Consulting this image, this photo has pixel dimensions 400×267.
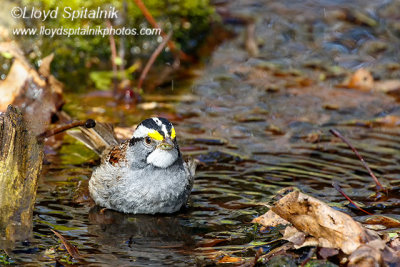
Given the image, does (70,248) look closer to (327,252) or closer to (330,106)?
(327,252)

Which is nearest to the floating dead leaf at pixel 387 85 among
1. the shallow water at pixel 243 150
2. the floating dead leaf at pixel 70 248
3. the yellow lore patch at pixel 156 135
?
the shallow water at pixel 243 150

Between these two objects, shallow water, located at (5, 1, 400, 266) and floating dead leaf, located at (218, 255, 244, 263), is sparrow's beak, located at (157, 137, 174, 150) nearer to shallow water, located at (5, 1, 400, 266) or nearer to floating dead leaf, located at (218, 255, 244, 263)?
shallow water, located at (5, 1, 400, 266)

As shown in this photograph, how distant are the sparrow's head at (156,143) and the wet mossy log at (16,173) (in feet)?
3.65

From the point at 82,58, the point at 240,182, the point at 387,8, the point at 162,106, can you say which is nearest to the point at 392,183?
the point at 240,182

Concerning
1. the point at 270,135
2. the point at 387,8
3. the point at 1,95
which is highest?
the point at 387,8

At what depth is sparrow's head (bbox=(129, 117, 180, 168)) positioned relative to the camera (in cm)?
542

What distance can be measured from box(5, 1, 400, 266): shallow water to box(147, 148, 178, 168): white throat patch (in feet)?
1.45

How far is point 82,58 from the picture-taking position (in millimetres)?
9672

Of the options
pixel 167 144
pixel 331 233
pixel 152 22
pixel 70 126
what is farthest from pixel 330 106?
pixel 331 233

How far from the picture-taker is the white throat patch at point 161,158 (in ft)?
18.1

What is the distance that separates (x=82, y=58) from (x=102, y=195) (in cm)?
445

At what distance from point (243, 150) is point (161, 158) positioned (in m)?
1.76

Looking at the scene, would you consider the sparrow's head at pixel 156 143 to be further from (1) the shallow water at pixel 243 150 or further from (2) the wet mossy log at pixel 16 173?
(2) the wet mossy log at pixel 16 173

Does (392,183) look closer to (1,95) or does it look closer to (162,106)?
(162,106)
